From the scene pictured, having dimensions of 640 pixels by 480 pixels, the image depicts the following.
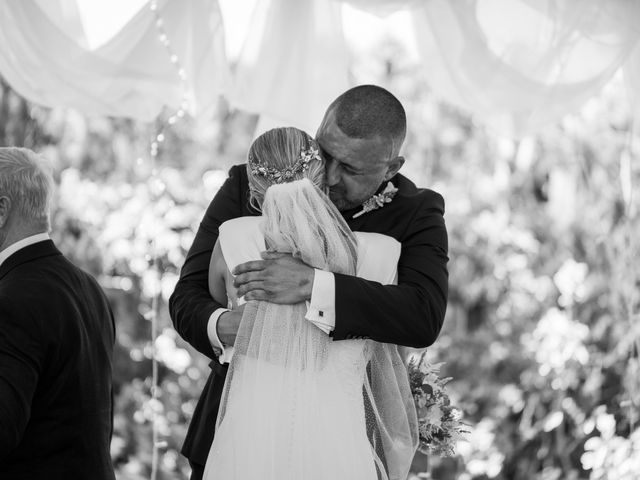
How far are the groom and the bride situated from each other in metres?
0.06

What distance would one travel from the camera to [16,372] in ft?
8.05

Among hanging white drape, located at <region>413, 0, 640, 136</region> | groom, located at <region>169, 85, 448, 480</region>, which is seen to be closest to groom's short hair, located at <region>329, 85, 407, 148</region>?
groom, located at <region>169, 85, 448, 480</region>

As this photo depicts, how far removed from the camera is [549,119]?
14.3 feet

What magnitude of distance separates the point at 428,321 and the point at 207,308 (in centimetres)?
61

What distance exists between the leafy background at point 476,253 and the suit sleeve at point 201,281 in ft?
8.20

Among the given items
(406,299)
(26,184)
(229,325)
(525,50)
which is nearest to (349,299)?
(406,299)

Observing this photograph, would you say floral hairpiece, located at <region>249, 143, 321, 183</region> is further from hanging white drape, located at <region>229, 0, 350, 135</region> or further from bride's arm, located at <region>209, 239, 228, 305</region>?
hanging white drape, located at <region>229, 0, 350, 135</region>

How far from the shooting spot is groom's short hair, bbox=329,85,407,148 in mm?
2701

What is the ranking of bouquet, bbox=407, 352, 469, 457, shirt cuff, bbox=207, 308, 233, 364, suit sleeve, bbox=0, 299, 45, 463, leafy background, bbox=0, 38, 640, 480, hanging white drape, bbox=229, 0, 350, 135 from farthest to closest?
leafy background, bbox=0, 38, 640, 480
hanging white drape, bbox=229, 0, 350, 135
bouquet, bbox=407, 352, 469, 457
shirt cuff, bbox=207, 308, 233, 364
suit sleeve, bbox=0, 299, 45, 463

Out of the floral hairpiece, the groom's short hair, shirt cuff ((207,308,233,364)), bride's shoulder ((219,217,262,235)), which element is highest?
the groom's short hair

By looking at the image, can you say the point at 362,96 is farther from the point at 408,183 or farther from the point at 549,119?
the point at 549,119

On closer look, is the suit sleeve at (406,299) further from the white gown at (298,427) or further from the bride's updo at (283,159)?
the bride's updo at (283,159)

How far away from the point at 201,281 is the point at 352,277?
53cm

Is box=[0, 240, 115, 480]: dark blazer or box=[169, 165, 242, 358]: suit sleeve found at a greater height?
box=[169, 165, 242, 358]: suit sleeve
